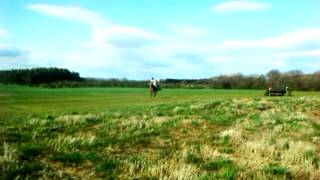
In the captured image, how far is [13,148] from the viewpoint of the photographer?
43.0 feet

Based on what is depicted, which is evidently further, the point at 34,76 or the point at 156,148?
the point at 34,76

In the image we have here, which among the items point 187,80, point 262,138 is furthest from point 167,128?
point 187,80

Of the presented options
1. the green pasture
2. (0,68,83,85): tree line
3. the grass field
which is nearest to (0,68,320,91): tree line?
(0,68,83,85): tree line

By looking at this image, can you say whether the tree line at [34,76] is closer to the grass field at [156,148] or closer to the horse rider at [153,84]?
the horse rider at [153,84]

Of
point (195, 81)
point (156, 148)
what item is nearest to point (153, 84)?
point (156, 148)

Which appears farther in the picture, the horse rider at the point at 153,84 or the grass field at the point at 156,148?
the horse rider at the point at 153,84

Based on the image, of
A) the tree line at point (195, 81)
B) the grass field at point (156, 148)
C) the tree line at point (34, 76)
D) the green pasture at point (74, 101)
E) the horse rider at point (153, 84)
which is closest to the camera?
the grass field at point (156, 148)

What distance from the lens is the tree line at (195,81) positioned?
106675mm

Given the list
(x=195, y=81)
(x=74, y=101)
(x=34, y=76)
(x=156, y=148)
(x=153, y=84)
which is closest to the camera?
(x=156, y=148)

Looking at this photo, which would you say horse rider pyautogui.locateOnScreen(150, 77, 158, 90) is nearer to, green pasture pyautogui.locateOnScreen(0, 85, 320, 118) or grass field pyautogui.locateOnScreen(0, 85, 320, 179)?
green pasture pyautogui.locateOnScreen(0, 85, 320, 118)

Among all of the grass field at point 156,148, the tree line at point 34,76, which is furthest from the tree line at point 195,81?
the grass field at point 156,148

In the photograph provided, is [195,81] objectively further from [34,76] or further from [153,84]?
[153,84]

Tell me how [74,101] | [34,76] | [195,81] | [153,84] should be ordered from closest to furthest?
[74,101] < [153,84] < [195,81] < [34,76]

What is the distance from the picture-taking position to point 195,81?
122 metres
